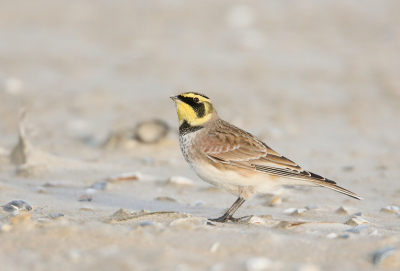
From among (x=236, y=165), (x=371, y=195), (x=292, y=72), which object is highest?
(x=292, y=72)

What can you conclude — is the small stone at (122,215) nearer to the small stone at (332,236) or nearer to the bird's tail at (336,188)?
the small stone at (332,236)

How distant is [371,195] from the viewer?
254 inches

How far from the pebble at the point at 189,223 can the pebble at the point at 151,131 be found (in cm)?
418

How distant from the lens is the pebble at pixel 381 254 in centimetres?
331

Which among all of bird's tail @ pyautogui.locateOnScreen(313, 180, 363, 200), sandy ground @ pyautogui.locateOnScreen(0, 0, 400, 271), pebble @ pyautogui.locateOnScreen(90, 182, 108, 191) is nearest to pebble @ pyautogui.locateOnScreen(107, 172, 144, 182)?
sandy ground @ pyautogui.locateOnScreen(0, 0, 400, 271)

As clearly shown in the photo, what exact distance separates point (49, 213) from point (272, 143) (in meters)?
4.81

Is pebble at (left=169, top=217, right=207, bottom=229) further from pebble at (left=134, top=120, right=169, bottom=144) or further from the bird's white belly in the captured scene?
pebble at (left=134, top=120, right=169, bottom=144)

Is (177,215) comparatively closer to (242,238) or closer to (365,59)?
(242,238)

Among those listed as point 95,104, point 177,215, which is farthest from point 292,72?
point 177,215

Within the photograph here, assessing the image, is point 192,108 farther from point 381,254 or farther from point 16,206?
point 381,254

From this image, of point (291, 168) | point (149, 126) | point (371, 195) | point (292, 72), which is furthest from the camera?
point (292, 72)

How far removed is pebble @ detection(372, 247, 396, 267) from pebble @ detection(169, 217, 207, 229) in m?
1.23

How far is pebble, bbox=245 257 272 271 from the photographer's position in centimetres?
308

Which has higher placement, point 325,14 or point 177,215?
point 325,14
